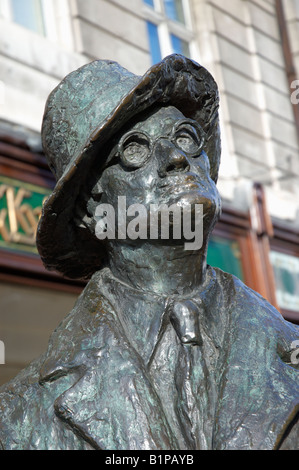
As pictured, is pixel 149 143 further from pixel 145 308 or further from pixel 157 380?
pixel 157 380

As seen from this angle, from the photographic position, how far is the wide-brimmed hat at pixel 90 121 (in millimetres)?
2383

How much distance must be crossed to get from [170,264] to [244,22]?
8.56 metres

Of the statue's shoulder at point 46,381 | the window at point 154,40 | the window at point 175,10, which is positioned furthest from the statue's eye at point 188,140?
the window at point 175,10

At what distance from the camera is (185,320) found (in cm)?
233

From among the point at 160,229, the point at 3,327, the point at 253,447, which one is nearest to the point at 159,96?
the point at 160,229

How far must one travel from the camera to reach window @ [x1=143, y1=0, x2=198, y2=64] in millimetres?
9445

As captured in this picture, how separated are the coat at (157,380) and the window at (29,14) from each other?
17.3 feet

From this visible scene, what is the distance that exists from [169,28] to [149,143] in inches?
297

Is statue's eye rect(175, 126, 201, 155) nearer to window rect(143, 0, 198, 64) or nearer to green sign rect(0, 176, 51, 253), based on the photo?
green sign rect(0, 176, 51, 253)

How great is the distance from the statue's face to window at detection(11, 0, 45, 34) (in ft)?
16.7

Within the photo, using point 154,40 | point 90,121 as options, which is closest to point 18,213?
point 154,40

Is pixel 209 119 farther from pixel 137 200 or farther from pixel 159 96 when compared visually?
pixel 137 200

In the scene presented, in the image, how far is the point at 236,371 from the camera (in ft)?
7.29

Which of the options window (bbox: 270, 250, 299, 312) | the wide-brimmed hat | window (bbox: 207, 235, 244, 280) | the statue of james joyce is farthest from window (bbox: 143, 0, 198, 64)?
the statue of james joyce
